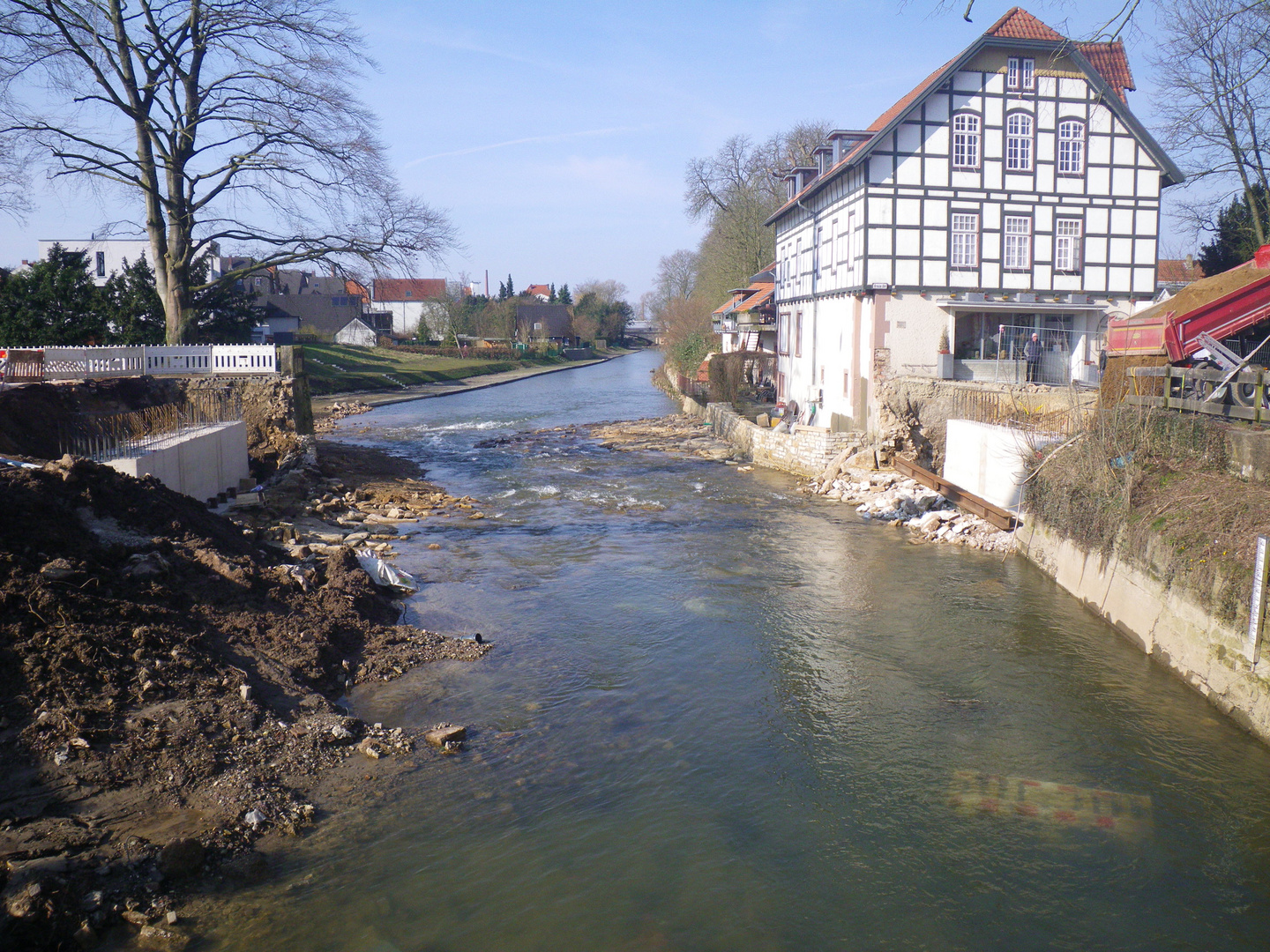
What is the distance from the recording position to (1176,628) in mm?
10656

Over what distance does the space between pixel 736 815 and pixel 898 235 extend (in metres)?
21.4

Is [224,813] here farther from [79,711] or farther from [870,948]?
[870,948]

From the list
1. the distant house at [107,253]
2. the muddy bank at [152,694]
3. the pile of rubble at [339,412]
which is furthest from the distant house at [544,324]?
the muddy bank at [152,694]

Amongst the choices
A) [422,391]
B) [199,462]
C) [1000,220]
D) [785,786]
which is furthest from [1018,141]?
[422,391]

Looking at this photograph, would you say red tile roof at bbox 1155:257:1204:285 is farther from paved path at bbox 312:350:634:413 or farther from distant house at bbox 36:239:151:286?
distant house at bbox 36:239:151:286

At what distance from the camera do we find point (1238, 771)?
8.48 m

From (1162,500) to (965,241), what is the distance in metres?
16.2

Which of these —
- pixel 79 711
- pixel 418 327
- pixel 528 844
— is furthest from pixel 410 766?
pixel 418 327

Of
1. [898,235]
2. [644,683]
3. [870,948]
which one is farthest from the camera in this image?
[898,235]

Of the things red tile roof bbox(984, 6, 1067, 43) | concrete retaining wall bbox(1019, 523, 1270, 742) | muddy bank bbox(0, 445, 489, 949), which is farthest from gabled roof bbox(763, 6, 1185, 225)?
muddy bank bbox(0, 445, 489, 949)

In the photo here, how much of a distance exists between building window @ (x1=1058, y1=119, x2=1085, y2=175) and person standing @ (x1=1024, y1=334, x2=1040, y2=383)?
16.1ft

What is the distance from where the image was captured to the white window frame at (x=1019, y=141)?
2556 centimetres

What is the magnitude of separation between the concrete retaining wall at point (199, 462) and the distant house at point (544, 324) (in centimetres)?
8144

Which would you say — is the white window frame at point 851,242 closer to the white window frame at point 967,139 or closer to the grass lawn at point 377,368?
the white window frame at point 967,139
